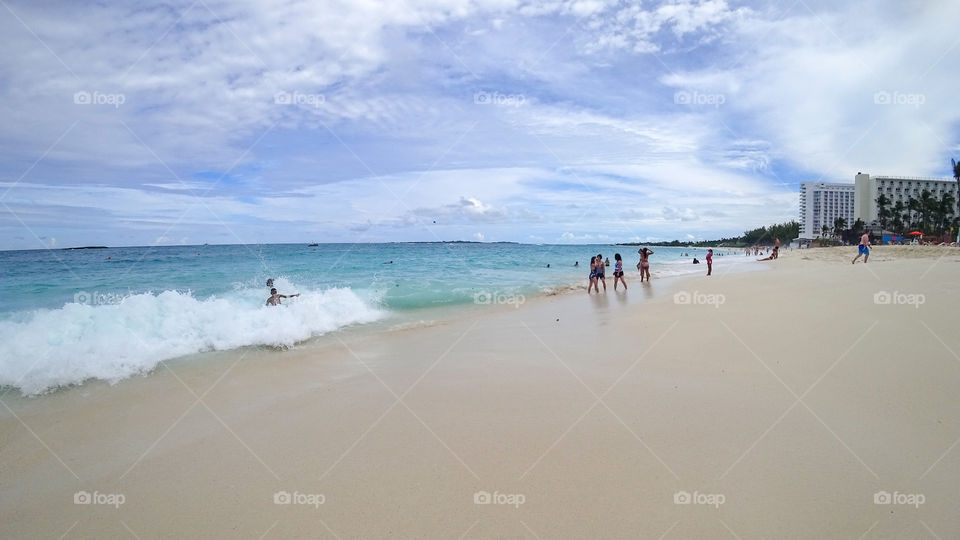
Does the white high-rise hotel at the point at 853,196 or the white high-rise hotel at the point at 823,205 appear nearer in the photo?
the white high-rise hotel at the point at 853,196

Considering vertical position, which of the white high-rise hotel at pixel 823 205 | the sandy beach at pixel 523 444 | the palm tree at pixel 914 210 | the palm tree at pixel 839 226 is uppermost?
the white high-rise hotel at pixel 823 205

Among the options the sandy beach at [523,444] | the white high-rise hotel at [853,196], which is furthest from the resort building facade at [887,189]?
the sandy beach at [523,444]

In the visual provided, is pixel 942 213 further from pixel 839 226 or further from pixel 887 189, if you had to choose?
pixel 887 189

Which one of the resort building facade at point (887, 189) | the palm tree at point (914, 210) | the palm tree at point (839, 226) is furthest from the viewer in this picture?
the resort building facade at point (887, 189)

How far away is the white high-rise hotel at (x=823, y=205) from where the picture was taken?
132 meters

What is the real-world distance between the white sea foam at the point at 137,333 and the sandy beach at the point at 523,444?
26.5 inches

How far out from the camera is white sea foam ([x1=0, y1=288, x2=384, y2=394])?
7.70 metres

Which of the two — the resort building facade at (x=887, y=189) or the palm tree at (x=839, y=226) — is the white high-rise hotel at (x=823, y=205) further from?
the palm tree at (x=839, y=226)

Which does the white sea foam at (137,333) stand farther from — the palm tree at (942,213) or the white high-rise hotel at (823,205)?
the white high-rise hotel at (823,205)

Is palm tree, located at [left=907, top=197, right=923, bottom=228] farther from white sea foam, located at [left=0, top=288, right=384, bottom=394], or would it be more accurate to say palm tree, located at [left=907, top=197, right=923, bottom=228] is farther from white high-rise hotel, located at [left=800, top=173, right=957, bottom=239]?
white sea foam, located at [left=0, top=288, right=384, bottom=394]

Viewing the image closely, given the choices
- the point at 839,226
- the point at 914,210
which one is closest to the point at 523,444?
the point at 839,226

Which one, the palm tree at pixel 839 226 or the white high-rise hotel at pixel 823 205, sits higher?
the white high-rise hotel at pixel 823 205

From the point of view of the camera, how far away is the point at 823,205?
5281 inches

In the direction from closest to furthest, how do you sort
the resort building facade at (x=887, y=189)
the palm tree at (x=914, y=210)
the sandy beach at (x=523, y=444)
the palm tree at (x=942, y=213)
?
the sandy beach at (x=523, y=444) → the palm tree at (x=942, y=213) → the palm tree at (x=914, y=210) → the resort building facade at (x=887, y=189)
